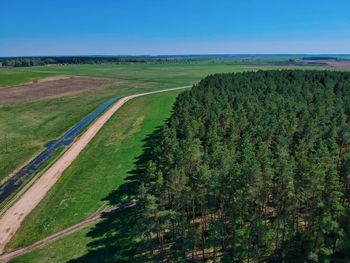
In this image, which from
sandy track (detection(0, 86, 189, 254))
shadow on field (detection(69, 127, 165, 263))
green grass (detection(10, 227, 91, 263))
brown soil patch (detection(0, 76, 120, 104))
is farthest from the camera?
brown soil patch (detection(0, 76, 120, 104))

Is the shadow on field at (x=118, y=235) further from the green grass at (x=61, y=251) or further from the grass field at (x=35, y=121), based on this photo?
the grass field at (x=35, y=121)

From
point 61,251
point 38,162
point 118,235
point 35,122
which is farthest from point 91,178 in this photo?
point 35,122

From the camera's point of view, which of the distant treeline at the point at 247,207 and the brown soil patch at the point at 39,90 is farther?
the brown soil patch at the point at 39,90

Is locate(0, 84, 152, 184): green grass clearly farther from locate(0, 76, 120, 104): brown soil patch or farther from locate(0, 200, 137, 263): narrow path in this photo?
locate(0, 200, 137, 263): narrow path

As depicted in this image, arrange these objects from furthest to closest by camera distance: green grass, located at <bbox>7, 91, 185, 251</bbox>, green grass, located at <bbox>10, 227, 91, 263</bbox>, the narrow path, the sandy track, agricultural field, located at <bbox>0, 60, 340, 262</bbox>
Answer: agricultural field, located at <bbox>0, 60, 340, 262</bbox>
green grass, located at <bbox>7, 91, 185, 251</bbox>
the sandy track
the narrow path
green grass, located at <bbox>10, 227, 91, 263</bbox>

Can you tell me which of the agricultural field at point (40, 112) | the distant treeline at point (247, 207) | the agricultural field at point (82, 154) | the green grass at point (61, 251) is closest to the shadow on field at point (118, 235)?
the green grass at point (61, 251)

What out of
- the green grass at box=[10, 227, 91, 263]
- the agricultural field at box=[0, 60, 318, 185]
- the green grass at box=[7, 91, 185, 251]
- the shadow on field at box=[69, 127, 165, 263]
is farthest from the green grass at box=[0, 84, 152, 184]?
the green grass at box=[10, 227, 91, 263]
